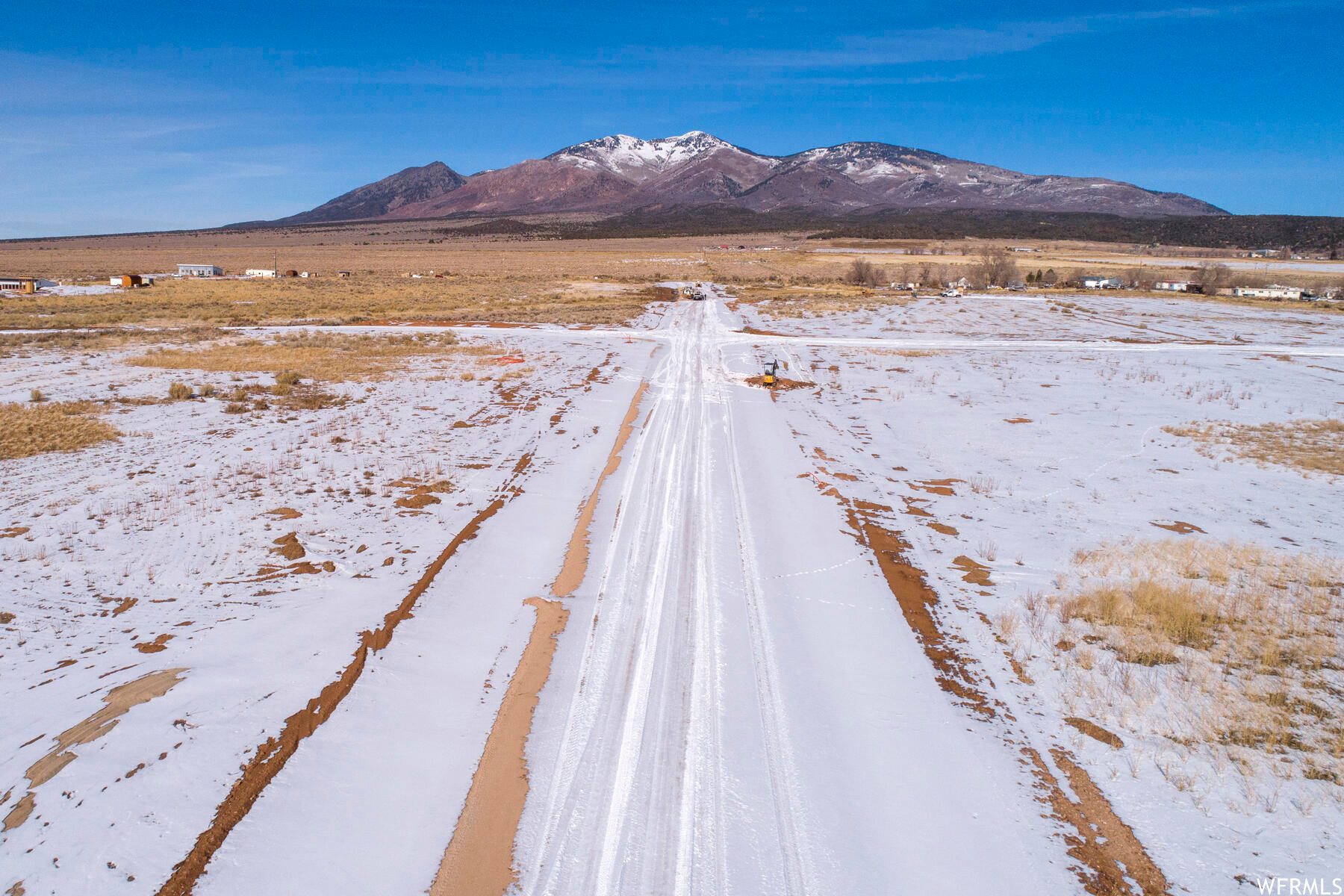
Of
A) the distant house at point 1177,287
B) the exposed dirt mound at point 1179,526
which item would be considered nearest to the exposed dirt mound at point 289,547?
the exposed dirt mound at point 1179,526

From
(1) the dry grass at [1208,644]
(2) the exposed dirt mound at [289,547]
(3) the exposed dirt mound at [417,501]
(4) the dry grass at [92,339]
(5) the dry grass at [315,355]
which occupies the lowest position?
(1) the dry grass at [1208,644]

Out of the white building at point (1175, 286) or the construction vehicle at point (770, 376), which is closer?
the construction vehicle at point (770, 376)

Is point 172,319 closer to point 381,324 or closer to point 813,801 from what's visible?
point 381,324

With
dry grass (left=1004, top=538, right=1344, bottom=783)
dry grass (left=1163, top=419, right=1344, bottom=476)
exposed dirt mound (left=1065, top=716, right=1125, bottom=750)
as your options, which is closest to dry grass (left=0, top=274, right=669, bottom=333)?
dry grass (left=1163, top=419, right=1344, bottom=476)

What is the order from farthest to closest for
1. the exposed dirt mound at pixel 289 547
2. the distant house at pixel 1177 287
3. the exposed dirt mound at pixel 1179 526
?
1. the distant house at pixel 1177 287
2. the exposed dirt mound at pixel 1179 526
3. the exposed dirt mound at pixel 289 547

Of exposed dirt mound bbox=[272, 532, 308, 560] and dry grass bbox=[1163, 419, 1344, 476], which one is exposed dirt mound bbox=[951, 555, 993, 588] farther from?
exposed dirt mound bbox=[272, 532, 308, 560]

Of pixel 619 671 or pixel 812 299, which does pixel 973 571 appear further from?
pixel 812 299

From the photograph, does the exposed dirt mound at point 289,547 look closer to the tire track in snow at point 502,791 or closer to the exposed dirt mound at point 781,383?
the tire track in snow at point 502,791
